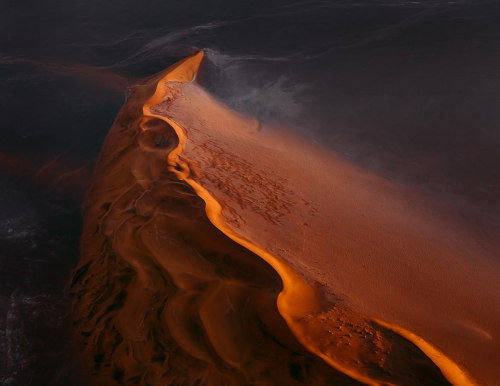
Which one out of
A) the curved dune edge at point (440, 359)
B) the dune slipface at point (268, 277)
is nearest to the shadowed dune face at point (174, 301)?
the dune slipface at point (268, 277)

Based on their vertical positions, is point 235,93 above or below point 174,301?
above

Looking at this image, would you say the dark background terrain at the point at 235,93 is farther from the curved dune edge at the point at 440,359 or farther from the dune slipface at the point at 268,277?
the curved dune edge at the point at 440,359

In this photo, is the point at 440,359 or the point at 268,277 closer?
the point at 440,359

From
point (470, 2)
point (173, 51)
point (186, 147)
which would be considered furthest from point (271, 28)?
point (186, 147)

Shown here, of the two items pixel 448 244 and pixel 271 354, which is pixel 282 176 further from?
pixel 271 354

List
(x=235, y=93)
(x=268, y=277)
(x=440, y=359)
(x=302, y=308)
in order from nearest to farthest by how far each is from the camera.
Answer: (x=440, y=359) < (x=302, y=308) < (x=268, y=277) < (x=235, y=93)

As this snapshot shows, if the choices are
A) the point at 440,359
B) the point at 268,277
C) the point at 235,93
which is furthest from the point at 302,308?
the point at 235,93

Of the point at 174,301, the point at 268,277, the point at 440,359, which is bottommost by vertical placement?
the point at 174,301

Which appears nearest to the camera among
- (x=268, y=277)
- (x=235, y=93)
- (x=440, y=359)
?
(x=440, y=359)

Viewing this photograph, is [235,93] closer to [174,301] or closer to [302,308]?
[174,301]
